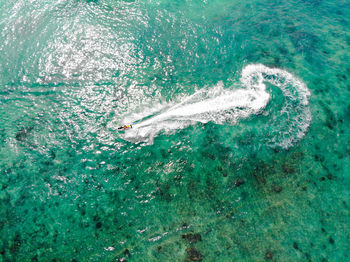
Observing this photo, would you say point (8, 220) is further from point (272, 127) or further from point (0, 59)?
point (272, 127)

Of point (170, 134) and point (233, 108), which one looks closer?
point (170, 134)

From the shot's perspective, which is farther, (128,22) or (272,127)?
(128,22)

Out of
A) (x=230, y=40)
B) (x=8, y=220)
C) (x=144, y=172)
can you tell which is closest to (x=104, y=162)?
(x=144, y=172)

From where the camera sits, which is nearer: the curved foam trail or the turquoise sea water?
the turquoise sea water

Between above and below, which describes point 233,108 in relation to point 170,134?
above
